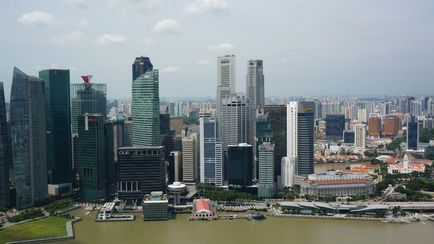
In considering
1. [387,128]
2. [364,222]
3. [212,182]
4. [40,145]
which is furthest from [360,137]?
[40,145]

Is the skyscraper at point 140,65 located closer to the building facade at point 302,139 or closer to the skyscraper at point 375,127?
the building facade at point 302,139

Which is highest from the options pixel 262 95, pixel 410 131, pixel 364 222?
pixel 262 95

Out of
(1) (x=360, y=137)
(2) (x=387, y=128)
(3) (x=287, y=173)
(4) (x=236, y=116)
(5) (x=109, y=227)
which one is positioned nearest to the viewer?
(5) (x=109, y=227)

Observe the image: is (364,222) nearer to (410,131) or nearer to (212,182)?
(212,182)

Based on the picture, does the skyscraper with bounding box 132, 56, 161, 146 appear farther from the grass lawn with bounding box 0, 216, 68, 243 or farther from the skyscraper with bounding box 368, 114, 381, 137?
the skyscraper with bounding box 368, 114, 381, 137

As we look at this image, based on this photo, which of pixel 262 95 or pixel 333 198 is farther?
pixel 262 95

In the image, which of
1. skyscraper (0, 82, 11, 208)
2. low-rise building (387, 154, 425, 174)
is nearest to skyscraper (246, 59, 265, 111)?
low-rise building (387, 154, 425, 174)

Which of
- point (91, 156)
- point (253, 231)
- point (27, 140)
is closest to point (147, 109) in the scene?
point (91, 156)

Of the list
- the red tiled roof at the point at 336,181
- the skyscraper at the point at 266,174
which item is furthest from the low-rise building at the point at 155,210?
the red tiled roof at the point at 336,181
